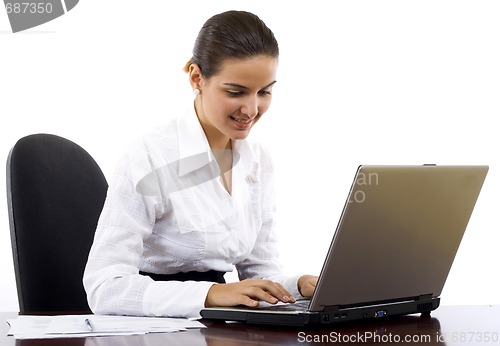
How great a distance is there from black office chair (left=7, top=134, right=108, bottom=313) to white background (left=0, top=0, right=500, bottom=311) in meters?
1.27

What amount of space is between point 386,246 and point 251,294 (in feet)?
0.86

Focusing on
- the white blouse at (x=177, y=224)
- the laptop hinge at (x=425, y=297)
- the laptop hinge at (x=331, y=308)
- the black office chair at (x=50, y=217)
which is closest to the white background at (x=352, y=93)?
the black office chair at (x=50, y=217)

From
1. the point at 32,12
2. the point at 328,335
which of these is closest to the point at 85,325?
the point at 328,335

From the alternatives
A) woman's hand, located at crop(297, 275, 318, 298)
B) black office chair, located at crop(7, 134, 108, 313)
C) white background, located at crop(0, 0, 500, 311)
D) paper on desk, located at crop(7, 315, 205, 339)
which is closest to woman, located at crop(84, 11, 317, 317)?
woman's hand, located at crop(297, 275, 318, 298)

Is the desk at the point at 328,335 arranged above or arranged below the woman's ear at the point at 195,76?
below

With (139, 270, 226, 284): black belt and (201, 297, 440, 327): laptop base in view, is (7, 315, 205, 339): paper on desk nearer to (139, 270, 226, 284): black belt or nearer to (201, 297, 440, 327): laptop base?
(201, 297, 440, 327): laptop base

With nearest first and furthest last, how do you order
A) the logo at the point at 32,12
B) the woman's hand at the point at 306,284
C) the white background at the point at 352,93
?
1. the woman's hand at the point at 306,284
2. the logo at the point at 32,12
3. the white background at the point at 352,93

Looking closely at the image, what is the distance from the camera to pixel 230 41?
1.80 metres

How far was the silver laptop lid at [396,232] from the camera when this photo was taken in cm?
124

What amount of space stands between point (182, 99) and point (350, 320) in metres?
2.14

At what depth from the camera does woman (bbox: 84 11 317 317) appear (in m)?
1.66

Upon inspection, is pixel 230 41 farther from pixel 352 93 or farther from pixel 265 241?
pixel 352 93

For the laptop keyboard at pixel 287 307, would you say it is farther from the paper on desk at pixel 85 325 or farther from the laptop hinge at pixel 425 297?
the laptop hinge at pixel 425 297

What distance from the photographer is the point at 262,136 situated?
3455 millimetres
